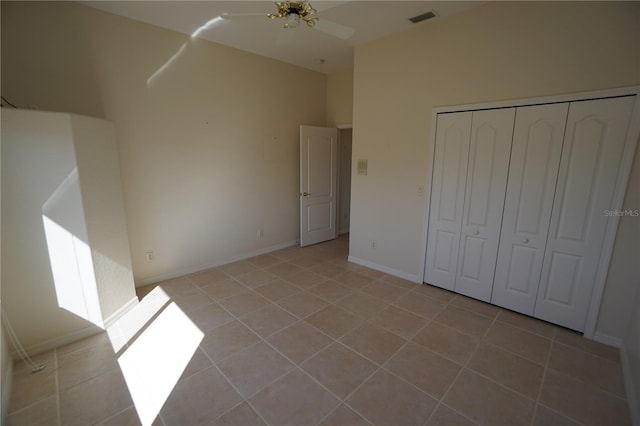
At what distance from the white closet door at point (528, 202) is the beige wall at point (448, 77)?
0.29 meters

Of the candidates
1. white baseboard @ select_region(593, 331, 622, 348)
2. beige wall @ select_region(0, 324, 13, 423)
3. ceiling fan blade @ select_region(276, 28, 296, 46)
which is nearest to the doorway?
ceiling fan blade @ select_region(276, 28, 296, 46)

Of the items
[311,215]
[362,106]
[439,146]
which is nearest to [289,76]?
[362,106]

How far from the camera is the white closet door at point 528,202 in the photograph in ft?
8.13

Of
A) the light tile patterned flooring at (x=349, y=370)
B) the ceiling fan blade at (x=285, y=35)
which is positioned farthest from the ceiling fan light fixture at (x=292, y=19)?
the light tile patterned flooring at (x=349, y=370)

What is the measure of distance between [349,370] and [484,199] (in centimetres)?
215

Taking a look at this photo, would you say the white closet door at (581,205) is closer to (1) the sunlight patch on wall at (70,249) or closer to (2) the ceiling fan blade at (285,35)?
(2) the ceiling fan blade at (285,35)

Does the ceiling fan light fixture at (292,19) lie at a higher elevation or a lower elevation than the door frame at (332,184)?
higher

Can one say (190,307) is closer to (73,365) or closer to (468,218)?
(73,365)

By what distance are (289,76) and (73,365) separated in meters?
4.33

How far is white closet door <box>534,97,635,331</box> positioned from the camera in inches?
87.4

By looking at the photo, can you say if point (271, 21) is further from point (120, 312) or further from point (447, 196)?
point (120, 312)

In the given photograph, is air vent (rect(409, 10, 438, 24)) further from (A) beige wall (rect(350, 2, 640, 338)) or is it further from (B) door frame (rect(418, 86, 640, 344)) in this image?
(B) door frame (rect(418, 86, 640, 344))

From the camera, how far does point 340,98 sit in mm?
4926

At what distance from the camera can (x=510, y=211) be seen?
9.04 ft
